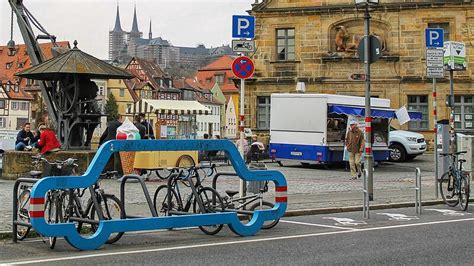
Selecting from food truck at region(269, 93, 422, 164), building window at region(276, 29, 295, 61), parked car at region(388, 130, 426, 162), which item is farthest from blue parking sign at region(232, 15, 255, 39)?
building window at region(276, 29, 295, 61)

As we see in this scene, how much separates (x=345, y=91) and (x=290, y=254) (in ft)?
110

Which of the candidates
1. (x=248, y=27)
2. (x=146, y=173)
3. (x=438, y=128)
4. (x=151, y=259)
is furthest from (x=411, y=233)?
(x=146, y=173)

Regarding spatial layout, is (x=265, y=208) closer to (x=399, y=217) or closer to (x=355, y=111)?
(x=399, y=217)

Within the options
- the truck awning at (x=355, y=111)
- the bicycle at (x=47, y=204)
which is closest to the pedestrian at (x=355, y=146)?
the truck awning at (x=355, y=111)

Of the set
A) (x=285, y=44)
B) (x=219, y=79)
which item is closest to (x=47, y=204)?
(x=285, y=44)

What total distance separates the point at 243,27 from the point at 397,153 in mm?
19753

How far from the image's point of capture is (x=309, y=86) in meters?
42.0

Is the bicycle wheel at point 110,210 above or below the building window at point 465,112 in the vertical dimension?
below

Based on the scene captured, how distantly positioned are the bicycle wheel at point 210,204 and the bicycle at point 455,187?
248 inches

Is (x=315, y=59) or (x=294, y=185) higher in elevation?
(x=315, y=59)

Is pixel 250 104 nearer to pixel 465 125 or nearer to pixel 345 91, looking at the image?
pixel 345 91

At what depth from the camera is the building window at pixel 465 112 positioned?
3972 centimetres

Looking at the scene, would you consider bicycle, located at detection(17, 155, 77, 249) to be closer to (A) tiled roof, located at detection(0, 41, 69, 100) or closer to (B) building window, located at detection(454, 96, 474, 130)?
(B) building window, located at detection(454, 96, 474, 130)

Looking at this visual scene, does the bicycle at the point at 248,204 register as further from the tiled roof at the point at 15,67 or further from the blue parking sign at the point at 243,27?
the tiled roof at the point at 15,67
